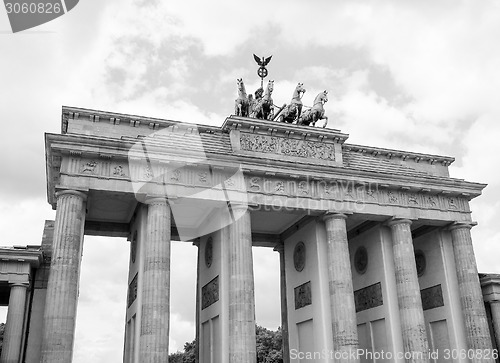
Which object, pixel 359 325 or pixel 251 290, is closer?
pixel 251 290

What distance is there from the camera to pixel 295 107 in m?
28.9

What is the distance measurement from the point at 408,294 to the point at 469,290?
12.6ft

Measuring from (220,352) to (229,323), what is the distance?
5.90 feet

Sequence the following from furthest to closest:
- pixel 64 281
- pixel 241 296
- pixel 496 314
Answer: pixel 496 314 < pixel 241 296 < pixel 64 281

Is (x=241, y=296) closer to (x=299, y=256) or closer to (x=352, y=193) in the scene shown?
(x=299, y=256)

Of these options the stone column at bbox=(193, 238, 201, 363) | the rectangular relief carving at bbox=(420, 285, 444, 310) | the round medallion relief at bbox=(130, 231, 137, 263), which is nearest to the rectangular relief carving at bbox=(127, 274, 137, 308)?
the round medallion relief at bbox=(130, 231, 137, 263)

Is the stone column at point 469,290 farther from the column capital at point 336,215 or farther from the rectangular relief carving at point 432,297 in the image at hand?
the column capital at point 336,215

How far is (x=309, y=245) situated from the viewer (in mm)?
28609

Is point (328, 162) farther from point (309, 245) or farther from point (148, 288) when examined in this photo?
point (148, 288)

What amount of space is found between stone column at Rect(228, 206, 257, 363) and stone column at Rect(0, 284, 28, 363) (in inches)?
355

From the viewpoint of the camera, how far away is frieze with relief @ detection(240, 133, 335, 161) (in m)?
26.7

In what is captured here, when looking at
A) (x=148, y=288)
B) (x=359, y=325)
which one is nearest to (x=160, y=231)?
(x=148, y=288)

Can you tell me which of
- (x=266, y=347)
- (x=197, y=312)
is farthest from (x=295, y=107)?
(x=266, y=347)

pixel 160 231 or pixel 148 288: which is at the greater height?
pixel 160 231
